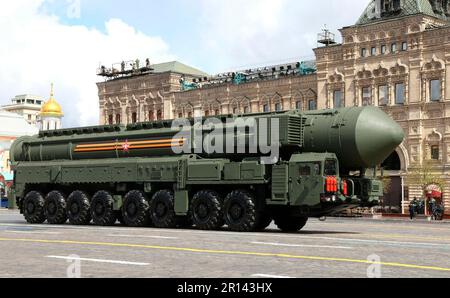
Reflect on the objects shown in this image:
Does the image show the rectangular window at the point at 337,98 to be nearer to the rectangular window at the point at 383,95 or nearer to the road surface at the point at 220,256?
the rectangular window at the point at 383,95

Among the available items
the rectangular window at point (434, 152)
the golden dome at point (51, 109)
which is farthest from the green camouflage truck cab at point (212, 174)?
the golden dome at point (51, 109)

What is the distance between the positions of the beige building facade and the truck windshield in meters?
41.7

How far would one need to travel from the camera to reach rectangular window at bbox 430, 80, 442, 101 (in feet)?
208

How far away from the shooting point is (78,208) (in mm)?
29234

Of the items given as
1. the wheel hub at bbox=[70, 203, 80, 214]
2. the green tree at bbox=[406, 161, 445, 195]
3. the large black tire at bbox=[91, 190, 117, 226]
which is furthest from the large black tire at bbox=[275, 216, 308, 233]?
the green tree at bbox=[406, 161, 445, 195]

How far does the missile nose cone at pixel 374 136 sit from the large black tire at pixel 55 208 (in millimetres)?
12745

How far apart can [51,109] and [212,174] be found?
79762 millimetres

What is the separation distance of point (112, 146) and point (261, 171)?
785 centimetres

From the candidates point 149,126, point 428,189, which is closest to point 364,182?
point 149,126

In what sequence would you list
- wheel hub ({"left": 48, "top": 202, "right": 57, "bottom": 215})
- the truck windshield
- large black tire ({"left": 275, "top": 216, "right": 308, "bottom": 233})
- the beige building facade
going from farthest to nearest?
1. the beige building facade
2. wheel hub ({"left": 48, "top": 202, "right": 57, "bottom": 215})
3. large black tire ({"left": 275, "top": 216, "right": 308, "bottom": 233})
4. the truck windshield

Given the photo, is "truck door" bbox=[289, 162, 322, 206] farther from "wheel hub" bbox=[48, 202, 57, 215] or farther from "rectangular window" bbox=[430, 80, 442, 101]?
"rectangular window" bbox=[430, 80, 442, 101]

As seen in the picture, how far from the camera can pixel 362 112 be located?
23328 mm
